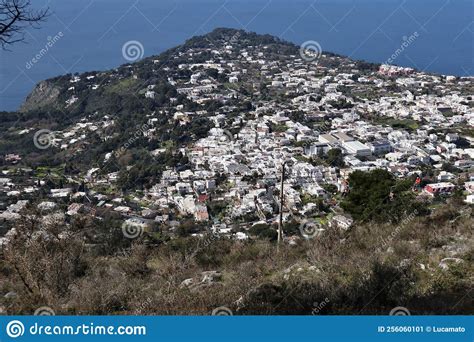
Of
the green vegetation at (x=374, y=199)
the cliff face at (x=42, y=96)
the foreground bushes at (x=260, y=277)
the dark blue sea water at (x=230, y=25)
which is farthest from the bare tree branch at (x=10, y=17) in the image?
the cliff face at (x=42, y=96)

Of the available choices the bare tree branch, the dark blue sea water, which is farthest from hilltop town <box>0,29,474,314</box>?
the dark blue sea water

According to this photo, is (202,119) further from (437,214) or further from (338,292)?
(338,292)

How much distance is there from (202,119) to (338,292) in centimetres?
2585

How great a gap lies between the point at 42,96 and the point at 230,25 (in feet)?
130

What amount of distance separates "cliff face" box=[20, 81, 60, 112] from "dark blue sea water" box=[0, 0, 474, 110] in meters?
0.89

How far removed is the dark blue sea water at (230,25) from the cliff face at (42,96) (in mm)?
889

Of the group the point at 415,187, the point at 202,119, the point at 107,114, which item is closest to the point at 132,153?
the point at 202,119

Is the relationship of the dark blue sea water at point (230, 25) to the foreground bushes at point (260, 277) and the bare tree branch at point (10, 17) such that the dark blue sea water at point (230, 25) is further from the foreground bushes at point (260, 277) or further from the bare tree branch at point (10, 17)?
the bare tree branch at point (10, 17)

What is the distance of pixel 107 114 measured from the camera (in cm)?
3200

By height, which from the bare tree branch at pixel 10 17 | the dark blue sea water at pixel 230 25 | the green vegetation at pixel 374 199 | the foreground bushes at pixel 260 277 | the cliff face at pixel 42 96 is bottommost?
the foreground bushes at pixel 260 277

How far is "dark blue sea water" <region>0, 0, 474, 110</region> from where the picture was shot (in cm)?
3966

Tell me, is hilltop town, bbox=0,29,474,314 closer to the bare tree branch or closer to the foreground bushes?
the foreground bushes

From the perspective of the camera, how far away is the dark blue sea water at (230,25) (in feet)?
130

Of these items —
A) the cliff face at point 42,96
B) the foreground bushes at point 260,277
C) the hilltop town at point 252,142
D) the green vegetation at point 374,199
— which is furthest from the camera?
the cliff face at point 42,96
